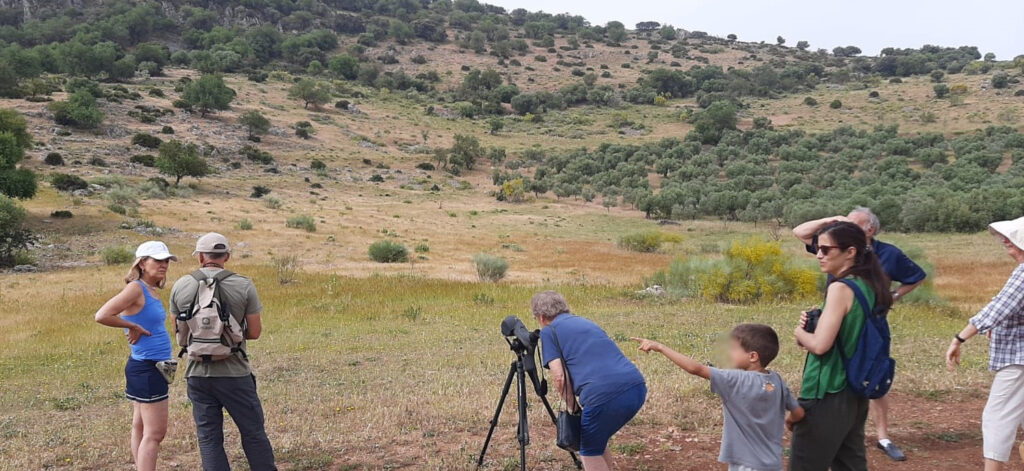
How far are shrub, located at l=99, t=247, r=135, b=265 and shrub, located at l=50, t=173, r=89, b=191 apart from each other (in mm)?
18190

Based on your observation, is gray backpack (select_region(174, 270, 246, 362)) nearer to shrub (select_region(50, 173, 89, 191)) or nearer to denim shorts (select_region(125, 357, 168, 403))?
denim shorts (select_region(125, 357, 168, 403))

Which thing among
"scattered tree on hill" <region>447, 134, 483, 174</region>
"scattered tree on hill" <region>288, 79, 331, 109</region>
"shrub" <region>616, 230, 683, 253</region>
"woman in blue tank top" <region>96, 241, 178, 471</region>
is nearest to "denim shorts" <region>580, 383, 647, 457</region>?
"woman in blue tank top" <region>96, 241, 178, 471</region>

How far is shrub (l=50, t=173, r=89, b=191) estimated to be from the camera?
40.5 metres

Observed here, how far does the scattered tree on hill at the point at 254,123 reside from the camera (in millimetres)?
67625

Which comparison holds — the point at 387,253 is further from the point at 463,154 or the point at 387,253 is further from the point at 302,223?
the point at 463,154

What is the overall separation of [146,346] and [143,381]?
0.27 m

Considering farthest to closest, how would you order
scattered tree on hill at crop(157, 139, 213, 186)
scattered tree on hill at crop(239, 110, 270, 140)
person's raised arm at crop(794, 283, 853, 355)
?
1. scattered tree on hill at crop(239, 110, 270, 140)
2. scattered tree on hill at crop(157, 139, 213, 186)
3. person's raised arm at crop(794, 283, 853, 355)

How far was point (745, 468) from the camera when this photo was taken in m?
3.61

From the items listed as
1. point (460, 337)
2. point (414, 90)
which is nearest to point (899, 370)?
point (460, 337)

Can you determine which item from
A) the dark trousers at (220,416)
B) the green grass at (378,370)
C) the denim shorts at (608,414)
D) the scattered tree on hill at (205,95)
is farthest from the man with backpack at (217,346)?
the scattered tree on hill at (205,95)

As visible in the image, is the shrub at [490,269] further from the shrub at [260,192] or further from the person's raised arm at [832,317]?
the shrub at [260,192]

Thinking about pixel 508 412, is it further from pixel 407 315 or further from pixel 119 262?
pixel 119 262

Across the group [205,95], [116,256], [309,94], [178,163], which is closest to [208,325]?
[116,256]

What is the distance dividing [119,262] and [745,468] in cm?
2947
